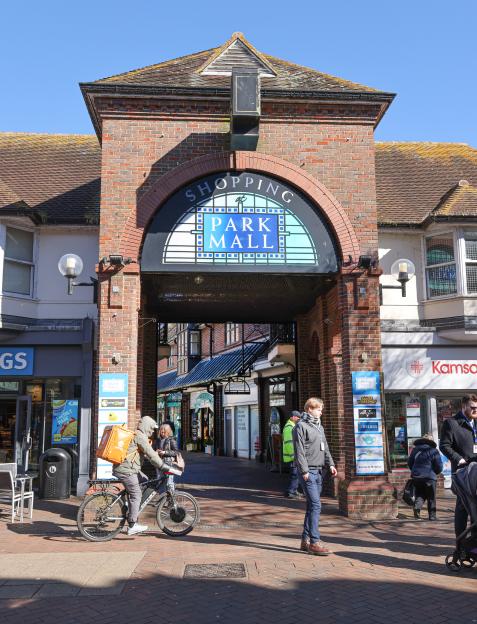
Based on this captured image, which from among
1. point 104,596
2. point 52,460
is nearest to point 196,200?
point 52,460

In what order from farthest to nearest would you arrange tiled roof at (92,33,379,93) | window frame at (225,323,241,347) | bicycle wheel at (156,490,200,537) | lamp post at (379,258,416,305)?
1. window frame at (225,323,241,347)
2. lamp post at (379,258,416,305)
3. tiled roof at (92,33,379,93)
4. bicycle wheel at (156,490,200,537)

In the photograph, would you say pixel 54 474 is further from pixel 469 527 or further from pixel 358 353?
pixel 469 527

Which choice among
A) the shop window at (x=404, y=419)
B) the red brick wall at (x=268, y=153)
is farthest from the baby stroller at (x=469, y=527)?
the shop window at (x=404, y=419)

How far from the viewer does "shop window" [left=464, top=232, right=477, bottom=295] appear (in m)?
13.6

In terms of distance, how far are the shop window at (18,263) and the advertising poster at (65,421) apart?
262cm

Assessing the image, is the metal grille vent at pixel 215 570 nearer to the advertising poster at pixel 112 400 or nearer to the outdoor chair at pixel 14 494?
the advertising poster at pixel 112 400

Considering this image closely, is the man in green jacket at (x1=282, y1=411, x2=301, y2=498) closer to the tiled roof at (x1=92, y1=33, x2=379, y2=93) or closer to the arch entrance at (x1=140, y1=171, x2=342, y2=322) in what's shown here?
the arch entrance at (x1=140, y1=171, x2=342, y2=322)

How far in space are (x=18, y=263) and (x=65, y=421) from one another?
144 inches

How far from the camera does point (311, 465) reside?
7.50m

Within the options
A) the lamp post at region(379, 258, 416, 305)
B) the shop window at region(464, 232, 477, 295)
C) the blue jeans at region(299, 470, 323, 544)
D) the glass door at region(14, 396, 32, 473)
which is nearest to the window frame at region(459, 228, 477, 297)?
the shop window at region(464, 232, 477, 295)

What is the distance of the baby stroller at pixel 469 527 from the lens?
6.52m

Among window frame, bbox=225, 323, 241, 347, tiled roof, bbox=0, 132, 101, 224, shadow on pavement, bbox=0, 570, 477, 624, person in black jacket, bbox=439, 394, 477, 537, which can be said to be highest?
tiled roof, bbox=0, 132, 101, 224

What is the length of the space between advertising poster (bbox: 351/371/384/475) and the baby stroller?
3498 mm

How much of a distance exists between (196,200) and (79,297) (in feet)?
14.4
